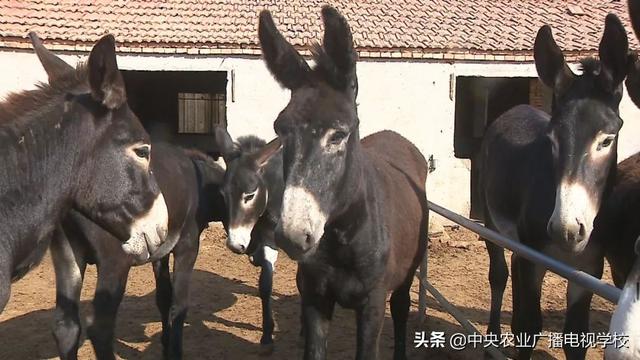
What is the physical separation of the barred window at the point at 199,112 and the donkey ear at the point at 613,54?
14.1m

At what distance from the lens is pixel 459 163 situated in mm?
9625

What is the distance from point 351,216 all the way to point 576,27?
9.77m

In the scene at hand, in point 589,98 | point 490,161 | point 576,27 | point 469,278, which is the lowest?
point 469,278

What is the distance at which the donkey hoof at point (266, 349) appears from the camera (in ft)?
15.0

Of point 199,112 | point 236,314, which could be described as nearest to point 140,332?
point 236,314

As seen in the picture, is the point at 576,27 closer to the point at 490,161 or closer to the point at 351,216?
the point at 490,161

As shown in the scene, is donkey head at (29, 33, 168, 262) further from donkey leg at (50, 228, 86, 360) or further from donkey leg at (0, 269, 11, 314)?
donkey leg at (50, 228, 86, 360)

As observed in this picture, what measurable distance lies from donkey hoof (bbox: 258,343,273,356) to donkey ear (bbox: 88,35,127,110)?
2906 mm

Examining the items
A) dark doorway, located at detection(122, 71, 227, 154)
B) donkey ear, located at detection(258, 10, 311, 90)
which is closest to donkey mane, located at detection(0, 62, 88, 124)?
donkey ear, located at detection(258, 10, 311, 90)

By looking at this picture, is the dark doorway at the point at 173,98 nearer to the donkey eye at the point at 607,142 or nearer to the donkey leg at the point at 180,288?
the donkey leg at the point at 180,288

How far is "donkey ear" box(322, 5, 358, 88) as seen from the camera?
2.25m

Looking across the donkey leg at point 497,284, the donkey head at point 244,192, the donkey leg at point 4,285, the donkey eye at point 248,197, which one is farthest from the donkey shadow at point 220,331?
the donkey leg at point 4,285

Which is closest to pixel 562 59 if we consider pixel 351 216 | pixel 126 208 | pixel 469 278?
pixel 351 216

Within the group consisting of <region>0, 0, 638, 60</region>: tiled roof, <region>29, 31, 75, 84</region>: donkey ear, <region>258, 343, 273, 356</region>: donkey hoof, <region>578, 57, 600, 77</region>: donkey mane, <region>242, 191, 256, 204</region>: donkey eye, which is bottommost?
<region>258, 343, 273, 356</region>: donkey hoof
